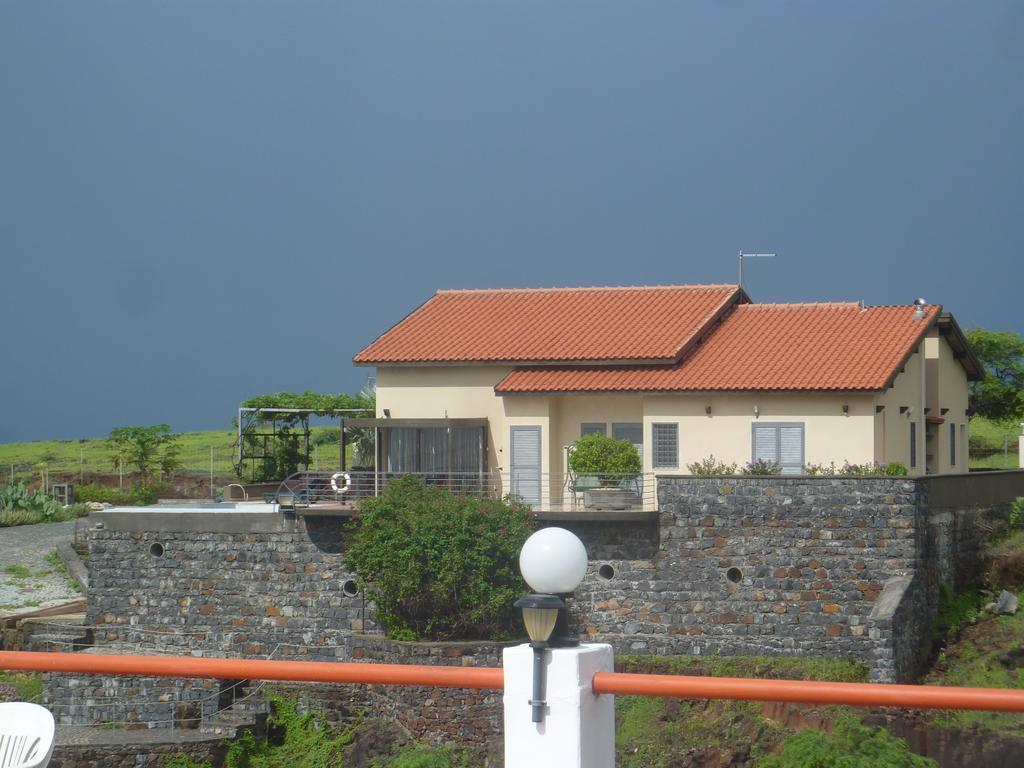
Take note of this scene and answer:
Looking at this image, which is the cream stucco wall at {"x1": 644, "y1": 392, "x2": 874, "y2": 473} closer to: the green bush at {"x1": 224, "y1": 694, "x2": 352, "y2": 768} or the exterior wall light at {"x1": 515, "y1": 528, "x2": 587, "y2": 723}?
the green bush at {"x1": 224, "y1": 694, "x2": 352, "y2": 768}

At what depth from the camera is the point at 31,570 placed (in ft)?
88.2

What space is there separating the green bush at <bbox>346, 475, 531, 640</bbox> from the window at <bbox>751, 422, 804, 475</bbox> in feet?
13.3

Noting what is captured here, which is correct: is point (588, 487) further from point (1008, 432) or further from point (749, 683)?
point (1008, 432)

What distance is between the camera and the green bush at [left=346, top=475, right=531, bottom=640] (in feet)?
65.5

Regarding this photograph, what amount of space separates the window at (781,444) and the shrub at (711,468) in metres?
0.61

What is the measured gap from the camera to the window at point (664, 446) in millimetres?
22297

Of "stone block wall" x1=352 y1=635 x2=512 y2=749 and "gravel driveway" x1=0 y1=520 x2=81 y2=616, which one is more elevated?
"gravel driveway" x1=0 y1=520 x2=81 y2=616

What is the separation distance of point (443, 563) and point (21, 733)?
1550cm

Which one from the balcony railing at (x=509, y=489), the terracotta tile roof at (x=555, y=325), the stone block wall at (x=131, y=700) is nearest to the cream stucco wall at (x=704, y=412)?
the balcony railing at (x=509, y=489)

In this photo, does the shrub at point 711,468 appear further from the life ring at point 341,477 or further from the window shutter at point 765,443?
the life ring at point 341,477

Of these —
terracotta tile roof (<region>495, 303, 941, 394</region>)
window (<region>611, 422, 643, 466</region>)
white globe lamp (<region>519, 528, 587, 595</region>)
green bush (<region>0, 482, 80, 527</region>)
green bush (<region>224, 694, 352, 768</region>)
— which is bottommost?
green bush (<region>224, 694, 352, 768</region>)

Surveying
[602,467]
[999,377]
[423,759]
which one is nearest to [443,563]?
[602,467]

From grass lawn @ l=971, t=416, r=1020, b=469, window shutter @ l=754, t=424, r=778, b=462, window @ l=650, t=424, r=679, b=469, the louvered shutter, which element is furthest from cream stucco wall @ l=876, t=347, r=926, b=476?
grass lawn @ l=971, t=416, r=1020, b=469

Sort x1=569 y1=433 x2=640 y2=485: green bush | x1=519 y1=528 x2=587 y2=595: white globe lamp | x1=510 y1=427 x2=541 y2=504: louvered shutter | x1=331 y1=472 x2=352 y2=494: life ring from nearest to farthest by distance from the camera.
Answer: x1=519 y1=528 x2=587 y2=595: white globe lamp → x1=569 y1=433 x2=640 y2=485: green bush → x1=331 y1=472 x2=352 y2=494: life ring → x1=510 y1=427 x2=541 y2=504: louvered shutter
